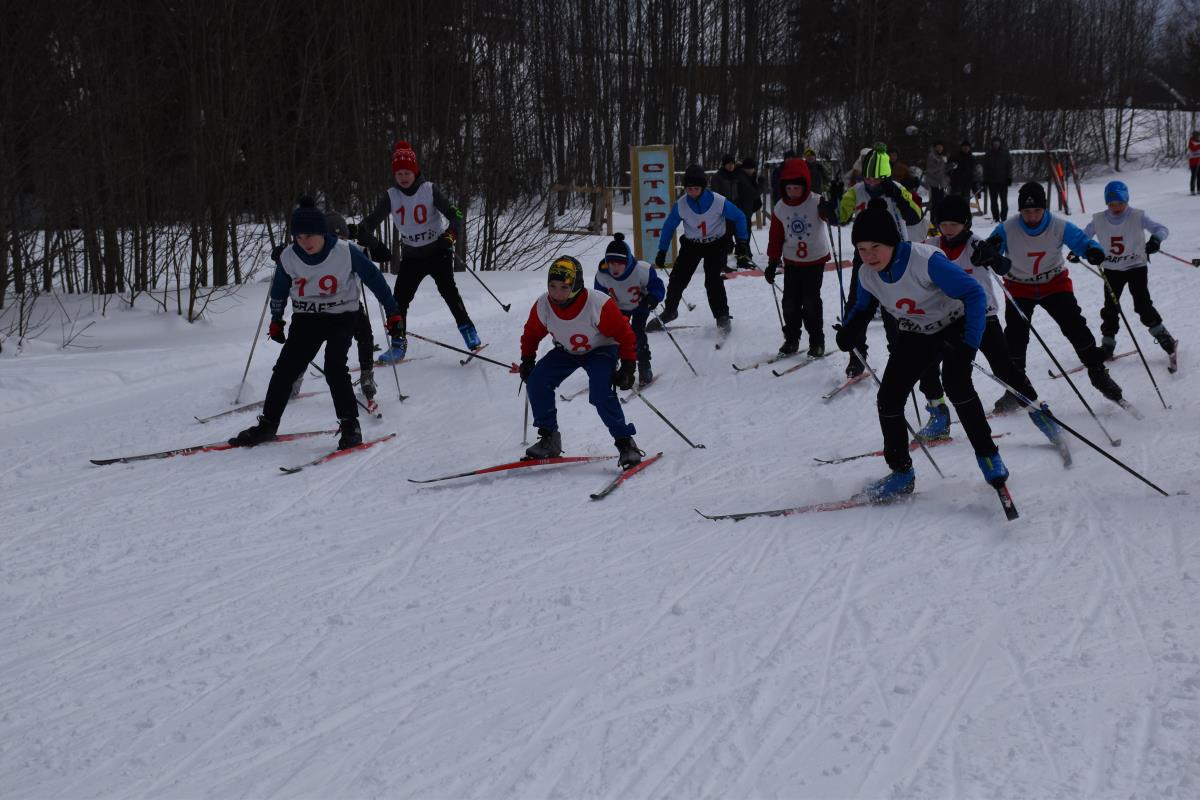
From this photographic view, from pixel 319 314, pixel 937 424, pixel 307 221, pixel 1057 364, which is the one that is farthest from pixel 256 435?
pixel 1057 364

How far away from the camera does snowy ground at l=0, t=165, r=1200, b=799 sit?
2955mm

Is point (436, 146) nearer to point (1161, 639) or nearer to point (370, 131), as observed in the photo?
point (370, 131)

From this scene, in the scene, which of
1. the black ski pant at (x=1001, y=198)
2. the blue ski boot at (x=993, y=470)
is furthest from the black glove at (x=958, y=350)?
the black ski pant at (x=1001, y=198)

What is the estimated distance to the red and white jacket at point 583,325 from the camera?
19.1ft

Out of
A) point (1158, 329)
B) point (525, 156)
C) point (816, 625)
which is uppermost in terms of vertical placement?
point (525, 156)

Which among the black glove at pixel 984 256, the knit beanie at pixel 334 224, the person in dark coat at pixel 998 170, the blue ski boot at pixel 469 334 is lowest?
the blue ski boot at pixel 469 334

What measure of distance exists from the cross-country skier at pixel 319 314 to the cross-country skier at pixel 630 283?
1.79 metres

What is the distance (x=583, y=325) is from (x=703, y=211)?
11.7 ft

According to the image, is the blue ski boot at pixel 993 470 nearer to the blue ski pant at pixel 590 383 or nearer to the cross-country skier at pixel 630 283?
the blue ski pant at pixel 590 383

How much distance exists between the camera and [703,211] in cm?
905

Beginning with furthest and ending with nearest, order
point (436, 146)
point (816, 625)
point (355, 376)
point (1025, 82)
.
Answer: point (1025, 82) < point (436, 146) < point (355, 376) < point (816, 625)

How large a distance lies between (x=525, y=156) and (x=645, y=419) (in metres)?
9.85

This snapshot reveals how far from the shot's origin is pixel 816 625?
3.80 meters

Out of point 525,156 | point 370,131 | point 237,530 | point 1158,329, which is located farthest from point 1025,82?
point 237,530
